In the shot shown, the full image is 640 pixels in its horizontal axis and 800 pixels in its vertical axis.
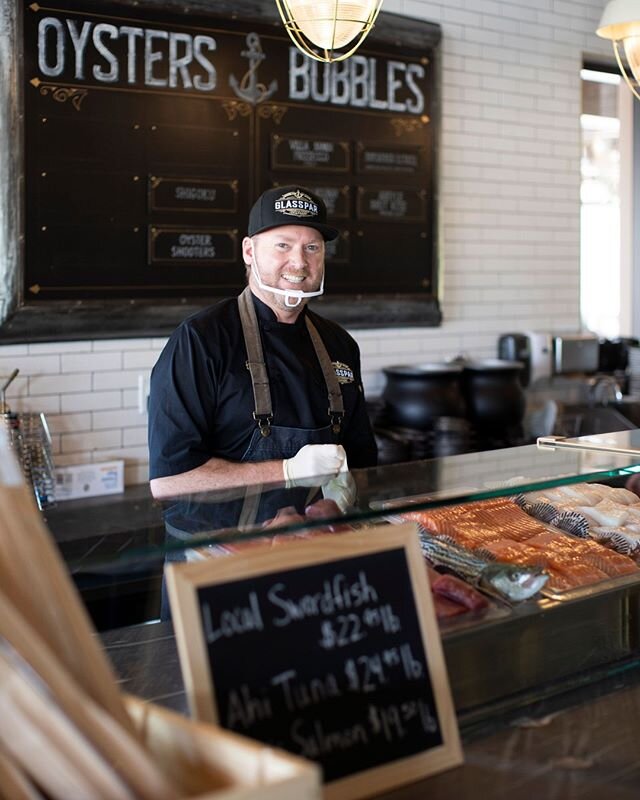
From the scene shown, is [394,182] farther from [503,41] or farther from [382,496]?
[382,496]

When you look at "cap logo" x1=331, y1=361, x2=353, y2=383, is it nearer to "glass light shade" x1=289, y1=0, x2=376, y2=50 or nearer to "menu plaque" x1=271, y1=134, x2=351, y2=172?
"glass light shade" x1=289, y1=0, x2=376, y2=50

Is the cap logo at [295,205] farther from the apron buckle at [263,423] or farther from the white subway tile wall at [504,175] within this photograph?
the white subway tile wall at [504,175]

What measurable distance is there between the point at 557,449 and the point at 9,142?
2.99 meters

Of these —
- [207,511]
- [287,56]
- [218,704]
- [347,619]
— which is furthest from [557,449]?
[287,56]

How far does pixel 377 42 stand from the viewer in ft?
18.6

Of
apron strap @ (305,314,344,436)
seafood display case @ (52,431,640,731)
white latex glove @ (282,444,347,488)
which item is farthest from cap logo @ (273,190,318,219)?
seafood display case @ (52,431,640,731)

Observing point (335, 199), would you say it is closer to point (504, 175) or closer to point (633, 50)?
point (504, 175)

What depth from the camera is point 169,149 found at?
499 centimetres

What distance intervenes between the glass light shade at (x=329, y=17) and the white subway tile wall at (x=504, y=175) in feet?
7.90

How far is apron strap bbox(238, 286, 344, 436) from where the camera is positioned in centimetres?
309

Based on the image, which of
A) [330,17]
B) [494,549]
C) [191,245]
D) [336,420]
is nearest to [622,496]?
[494,549]

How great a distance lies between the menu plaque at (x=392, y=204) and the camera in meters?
5.74

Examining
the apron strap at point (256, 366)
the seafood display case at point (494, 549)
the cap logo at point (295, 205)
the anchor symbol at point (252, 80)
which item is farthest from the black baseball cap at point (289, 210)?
the anchor symbol at point (252, 80)

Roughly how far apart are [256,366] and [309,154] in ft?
8.62
